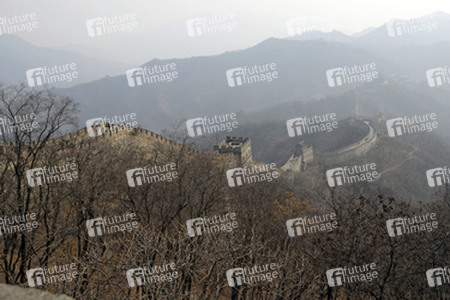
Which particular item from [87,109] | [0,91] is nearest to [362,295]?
[0,91]

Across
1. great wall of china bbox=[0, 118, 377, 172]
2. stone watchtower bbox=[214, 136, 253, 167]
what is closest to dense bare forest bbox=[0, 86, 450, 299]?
great wall of china bbox=[0, 118, 377, 172]

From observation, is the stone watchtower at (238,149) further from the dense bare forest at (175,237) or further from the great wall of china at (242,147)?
the dense bare forest at (175,237)

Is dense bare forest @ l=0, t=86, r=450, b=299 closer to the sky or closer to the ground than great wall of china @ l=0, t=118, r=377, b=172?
closer to the sky

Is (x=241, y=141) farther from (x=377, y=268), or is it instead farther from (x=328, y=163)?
(x=377, y=268)

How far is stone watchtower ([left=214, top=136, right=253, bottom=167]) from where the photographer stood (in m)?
43.0

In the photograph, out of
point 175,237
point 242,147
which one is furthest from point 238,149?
point 175,237

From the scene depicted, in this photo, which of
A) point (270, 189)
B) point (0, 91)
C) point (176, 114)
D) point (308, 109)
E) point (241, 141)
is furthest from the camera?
point (176, 114)

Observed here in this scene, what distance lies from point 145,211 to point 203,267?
7.11 m

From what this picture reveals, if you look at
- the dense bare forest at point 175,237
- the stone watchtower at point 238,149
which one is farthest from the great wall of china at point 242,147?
the dense bare forest at point 175,237

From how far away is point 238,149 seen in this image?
4309 centimetres

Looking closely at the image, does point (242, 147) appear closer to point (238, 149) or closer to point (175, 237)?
point (238, 149)

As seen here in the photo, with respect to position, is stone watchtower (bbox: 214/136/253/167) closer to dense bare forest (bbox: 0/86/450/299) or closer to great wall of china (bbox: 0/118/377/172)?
great wall of china (bbox: 0/118/377/172)

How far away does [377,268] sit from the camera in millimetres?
12008

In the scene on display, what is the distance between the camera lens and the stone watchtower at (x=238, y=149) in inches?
1692
